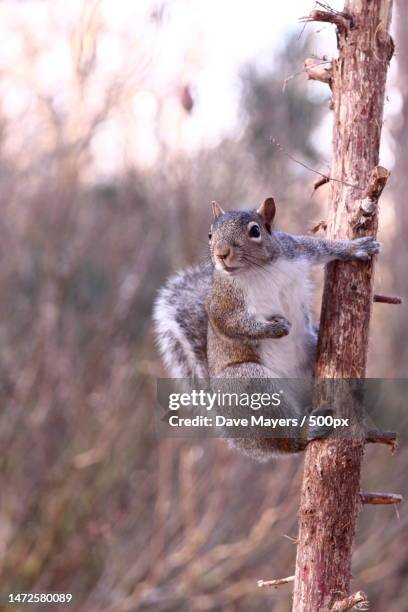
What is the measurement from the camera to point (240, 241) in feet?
7.32

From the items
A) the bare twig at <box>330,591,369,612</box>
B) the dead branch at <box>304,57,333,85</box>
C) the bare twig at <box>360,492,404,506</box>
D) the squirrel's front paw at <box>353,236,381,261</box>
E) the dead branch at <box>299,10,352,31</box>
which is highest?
the dead branch at <box>299,10,352,31</box>

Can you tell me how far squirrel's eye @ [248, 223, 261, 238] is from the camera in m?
2.25

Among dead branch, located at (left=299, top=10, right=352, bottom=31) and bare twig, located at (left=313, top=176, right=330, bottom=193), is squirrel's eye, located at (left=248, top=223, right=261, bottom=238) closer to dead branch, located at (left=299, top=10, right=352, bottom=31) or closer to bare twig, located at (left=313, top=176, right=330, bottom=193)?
bare twig, located at (left=313, top=176, right=330, bottom=193)

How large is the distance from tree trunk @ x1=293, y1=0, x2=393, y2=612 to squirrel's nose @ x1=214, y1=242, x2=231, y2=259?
0.89 feet

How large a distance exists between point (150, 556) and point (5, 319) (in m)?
2.01

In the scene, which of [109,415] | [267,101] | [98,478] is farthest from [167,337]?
[267,101]

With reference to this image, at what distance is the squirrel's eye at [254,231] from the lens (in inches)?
88.7

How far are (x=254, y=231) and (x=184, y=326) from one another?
0.55m

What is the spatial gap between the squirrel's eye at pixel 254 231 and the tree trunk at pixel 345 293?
0.64 feet

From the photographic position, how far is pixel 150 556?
5.20 m

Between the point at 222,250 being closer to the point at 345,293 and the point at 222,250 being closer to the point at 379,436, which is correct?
the point at 345,293

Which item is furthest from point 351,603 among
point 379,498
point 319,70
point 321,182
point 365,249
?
point 319,70

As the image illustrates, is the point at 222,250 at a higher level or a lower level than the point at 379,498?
higher

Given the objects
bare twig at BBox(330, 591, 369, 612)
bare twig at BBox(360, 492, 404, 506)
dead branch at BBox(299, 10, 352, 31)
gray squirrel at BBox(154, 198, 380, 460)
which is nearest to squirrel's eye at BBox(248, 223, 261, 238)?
gray squirrel at BBox(154, 198, 380, 460)
